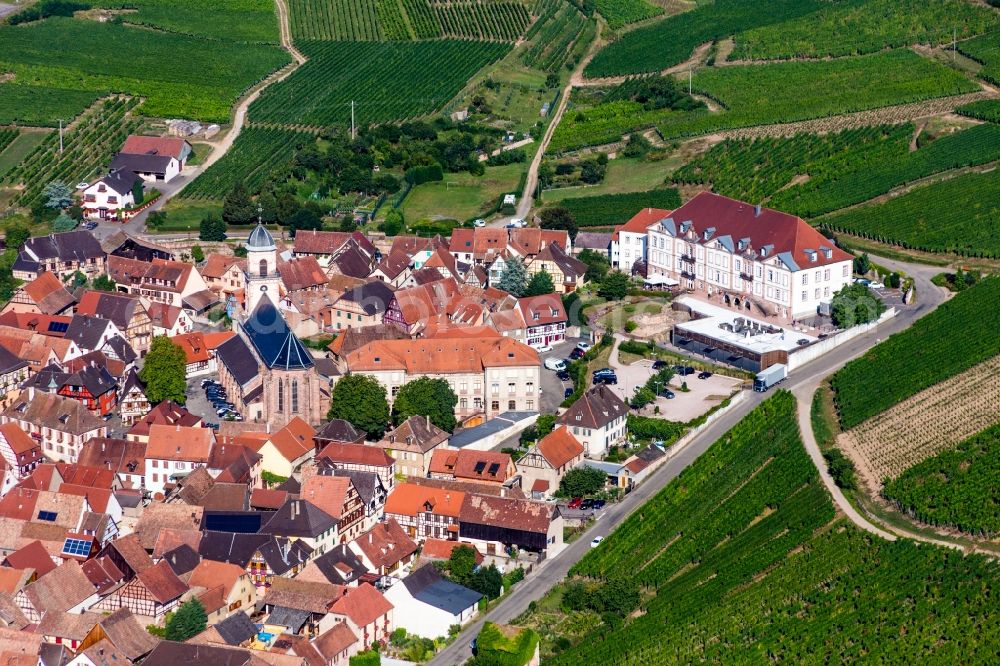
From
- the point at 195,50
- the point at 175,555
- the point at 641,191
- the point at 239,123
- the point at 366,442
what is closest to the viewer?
the point at 175,555

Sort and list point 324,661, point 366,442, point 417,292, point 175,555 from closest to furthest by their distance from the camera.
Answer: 1. point 324,661
2. point 175,555
3. point 366,442
4. point 417,292

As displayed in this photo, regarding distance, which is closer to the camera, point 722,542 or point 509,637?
point 509,637

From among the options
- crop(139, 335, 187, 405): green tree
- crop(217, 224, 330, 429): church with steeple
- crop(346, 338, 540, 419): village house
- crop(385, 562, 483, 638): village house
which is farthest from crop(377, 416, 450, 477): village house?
crop(139, 335, 187, 405): green tree

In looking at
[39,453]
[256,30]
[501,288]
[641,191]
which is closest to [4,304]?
[39,453]

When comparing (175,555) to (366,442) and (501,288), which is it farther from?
(501,288)

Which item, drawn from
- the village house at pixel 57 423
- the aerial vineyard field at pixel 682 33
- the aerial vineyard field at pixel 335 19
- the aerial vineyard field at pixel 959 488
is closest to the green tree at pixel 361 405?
the village house at pixel 57 423

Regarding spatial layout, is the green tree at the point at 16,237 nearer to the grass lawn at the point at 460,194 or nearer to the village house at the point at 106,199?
the village house at the point at 106,199
